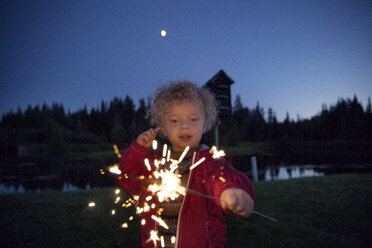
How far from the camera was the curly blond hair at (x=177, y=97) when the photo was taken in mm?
2467

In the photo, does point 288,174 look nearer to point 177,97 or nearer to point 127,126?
point 177,97

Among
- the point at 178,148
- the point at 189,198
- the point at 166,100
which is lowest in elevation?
the point at 189,198

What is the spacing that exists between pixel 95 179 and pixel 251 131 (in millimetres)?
55359

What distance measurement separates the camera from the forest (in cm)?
3278

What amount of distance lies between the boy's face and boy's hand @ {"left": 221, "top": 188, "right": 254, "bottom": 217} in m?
0.87

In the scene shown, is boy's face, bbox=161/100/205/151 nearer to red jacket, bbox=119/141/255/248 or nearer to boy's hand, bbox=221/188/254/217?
red jacket, bbox=119/141/255/248

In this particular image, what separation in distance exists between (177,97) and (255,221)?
396 cm

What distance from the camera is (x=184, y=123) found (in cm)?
231

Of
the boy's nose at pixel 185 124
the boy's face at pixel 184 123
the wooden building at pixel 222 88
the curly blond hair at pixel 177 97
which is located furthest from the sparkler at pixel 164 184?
the wooden building at pixel 222 88

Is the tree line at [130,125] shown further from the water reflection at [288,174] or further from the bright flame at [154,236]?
the bright flame at [154,236]

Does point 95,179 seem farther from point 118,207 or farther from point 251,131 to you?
point 251,131

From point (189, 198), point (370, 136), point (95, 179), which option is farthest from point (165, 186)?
point (370, 136)

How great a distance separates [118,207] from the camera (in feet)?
19.9

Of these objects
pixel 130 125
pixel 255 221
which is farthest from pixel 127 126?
pixel 255 221
